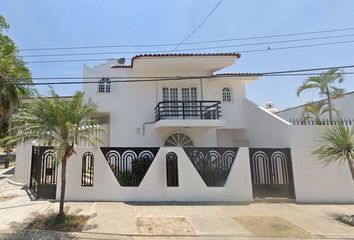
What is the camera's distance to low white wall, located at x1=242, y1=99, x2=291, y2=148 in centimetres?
1134

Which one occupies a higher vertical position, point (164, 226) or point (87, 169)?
point (87, 169)

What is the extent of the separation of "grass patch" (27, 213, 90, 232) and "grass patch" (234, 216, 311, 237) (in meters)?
4.76

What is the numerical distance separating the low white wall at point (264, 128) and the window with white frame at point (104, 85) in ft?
29.2

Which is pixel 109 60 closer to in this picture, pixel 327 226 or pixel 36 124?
pixel 36 124

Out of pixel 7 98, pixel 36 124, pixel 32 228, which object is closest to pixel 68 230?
pixel 32 228

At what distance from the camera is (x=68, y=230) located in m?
6.29

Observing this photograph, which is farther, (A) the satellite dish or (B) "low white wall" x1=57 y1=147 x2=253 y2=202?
(A) the satellite dish

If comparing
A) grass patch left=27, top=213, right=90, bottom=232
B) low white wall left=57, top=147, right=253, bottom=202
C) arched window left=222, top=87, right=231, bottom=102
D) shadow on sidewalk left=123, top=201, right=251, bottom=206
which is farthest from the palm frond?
grass patch left=27, top=213, right=90, bottom=232

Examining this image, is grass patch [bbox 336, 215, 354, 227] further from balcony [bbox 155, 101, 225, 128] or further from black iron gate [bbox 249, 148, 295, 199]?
balcony [bbox 155, 101, 225, 128]

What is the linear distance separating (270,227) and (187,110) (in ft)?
29.3

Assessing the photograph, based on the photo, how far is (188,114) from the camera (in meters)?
14.8

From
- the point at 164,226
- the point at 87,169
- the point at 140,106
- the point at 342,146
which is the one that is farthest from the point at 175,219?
the point at 140,106

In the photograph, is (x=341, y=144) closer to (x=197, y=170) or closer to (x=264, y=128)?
(x=264, y=128)

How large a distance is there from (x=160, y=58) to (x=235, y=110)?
6011 mm
